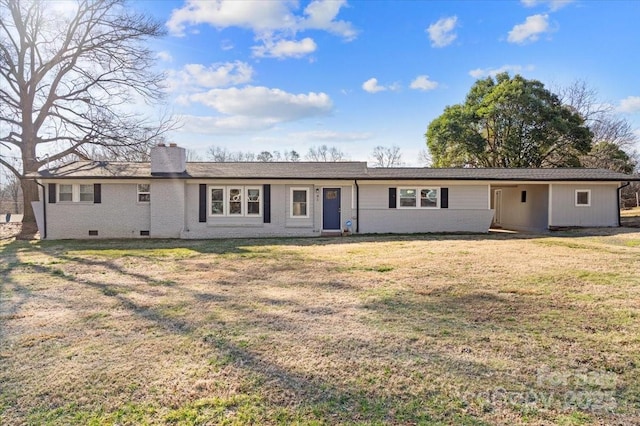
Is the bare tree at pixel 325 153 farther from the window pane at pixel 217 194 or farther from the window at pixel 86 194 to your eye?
the window at pixel 86 194

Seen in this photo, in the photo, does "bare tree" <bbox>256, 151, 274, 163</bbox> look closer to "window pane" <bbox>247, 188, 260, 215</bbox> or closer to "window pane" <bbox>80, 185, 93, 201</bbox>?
"window pane" <bbox>80, 185, 93, 201</bbox>

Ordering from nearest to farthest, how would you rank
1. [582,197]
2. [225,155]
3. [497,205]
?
[582,197], [497,205], [225,155]

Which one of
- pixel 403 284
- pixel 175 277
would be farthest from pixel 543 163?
pixel 175 277

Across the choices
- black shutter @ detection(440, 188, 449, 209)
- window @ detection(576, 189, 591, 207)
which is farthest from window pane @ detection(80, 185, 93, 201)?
window @ detection(576, 189, 591, 207)

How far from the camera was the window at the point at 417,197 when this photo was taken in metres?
15.3

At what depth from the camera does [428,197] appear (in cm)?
1529

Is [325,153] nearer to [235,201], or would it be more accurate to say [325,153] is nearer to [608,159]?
[608,159]

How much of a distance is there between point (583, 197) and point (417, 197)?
697 cm

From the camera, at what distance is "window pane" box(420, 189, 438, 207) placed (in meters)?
15.3

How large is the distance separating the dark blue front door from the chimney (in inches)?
237

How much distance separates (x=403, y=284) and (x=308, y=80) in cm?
1586

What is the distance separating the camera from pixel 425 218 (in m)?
15.2

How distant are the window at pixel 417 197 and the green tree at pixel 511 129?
12.4 meters

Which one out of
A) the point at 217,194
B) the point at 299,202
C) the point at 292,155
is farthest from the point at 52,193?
the point at 292,155
